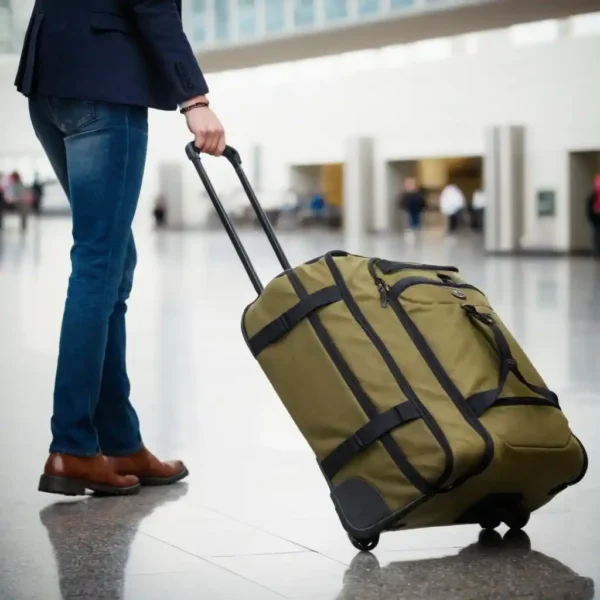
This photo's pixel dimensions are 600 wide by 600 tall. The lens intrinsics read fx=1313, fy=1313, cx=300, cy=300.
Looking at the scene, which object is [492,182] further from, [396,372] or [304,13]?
[396,372]

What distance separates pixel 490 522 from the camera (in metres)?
3.37

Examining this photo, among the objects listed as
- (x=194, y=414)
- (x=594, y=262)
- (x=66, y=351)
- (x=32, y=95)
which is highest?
(x=32, y=95)

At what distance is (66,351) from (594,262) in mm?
21568

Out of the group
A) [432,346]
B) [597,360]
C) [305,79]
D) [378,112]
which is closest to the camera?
[432,346]

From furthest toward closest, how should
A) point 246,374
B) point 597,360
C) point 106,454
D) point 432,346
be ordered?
1. point 597,360
2. point 246,374
3. point 106,454
4. point 432,346

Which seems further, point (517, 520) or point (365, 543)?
point (517, 520)

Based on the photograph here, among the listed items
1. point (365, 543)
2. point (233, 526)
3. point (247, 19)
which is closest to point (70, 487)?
point (233, 526)

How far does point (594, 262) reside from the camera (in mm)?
24484

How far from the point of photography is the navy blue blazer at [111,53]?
375cm

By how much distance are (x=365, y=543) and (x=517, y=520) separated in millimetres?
460

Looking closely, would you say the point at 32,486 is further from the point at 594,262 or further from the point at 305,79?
the point at 305,79

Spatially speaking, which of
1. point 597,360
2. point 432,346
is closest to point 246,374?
point 597,360

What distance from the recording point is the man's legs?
4.05 m

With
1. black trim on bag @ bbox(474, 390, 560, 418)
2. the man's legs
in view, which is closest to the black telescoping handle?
the man's legs
